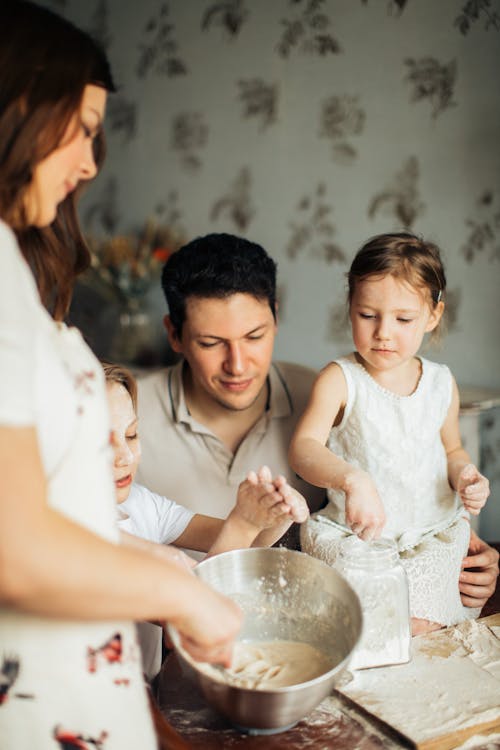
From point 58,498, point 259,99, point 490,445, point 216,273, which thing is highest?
point 259,99

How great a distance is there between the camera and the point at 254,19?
9.50 feet

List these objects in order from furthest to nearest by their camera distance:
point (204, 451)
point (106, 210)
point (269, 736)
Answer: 1. point (106, 210)
2. point (204, 451)
3. point (269, 736)

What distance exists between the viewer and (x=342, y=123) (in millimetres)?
2814

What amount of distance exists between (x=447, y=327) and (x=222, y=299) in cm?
133

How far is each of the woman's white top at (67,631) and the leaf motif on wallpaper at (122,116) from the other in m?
2.72

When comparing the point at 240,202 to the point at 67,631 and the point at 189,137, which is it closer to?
the point at 189,137

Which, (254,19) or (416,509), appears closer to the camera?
(416,509)

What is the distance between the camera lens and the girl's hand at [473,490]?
52.2 inches

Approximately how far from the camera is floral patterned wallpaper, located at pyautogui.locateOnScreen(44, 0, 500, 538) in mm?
2674

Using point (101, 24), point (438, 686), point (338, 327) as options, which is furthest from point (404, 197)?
point (438, 686)

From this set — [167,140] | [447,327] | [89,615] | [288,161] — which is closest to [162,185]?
[167,140]

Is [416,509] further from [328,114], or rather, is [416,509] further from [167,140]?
[167,140]

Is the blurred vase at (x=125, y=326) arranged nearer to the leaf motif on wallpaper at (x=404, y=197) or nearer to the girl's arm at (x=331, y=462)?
the leaf motif on wallpaper at (x=404, y=197)

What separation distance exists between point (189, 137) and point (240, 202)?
39 cm
